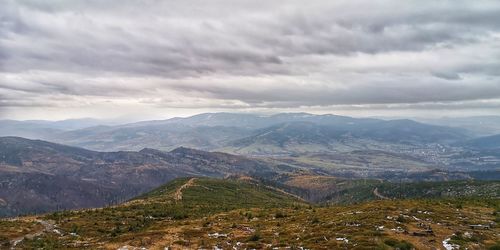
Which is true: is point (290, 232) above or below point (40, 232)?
above

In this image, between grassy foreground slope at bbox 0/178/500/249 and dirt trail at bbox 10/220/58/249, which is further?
dirt trail at bbox 10/220/58/249

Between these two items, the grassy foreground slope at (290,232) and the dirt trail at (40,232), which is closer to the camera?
the grassy foreground slope at (290,232)

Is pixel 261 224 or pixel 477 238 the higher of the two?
pixel 477 238

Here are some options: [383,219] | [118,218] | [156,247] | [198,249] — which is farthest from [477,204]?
[118,218]

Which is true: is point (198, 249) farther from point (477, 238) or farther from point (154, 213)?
point (154, 213)

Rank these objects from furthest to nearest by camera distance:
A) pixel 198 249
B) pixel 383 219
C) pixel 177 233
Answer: pixel 177 233, pixel 383 219, pixel 198 249

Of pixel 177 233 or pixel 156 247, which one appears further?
pixel 177 233

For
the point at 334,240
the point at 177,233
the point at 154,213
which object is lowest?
the point at 154,213

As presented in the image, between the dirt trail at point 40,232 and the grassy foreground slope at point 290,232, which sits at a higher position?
the grassy foreground slope at point 290,232

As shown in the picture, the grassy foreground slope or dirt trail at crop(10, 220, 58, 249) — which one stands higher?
the grassy foreground slope

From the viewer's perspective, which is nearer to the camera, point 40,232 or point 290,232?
point 290,232

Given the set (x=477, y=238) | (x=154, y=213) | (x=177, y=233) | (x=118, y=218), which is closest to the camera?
(x=477, y=238)
